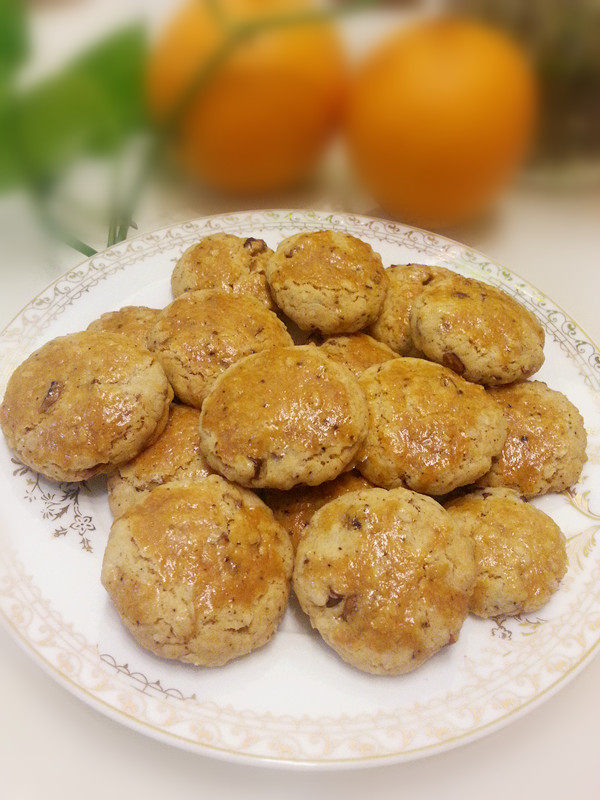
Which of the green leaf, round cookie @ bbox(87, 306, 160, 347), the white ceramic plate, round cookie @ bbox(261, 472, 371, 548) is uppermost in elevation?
the green leaf

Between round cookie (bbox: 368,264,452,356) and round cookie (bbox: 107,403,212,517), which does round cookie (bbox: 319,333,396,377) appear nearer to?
round cookie (bbox: 368,264,452,356)

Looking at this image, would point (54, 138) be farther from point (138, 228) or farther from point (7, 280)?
point (7, 280)

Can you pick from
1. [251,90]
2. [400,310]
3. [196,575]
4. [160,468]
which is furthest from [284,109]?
[196,575]

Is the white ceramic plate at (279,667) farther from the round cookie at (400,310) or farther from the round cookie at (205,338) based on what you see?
the round cookie at (400,310)

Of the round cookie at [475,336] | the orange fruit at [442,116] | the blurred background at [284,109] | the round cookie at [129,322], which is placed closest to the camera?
the blurred background at [284,109]

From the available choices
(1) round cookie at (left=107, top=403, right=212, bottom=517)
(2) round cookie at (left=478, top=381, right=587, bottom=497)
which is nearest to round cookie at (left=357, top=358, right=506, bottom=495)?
(2) round cookie at (left=478, top=381, right=587, bottom=497)

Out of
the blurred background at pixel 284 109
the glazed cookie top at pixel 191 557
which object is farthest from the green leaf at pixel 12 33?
the glazed cookie top at pixel 191 557
